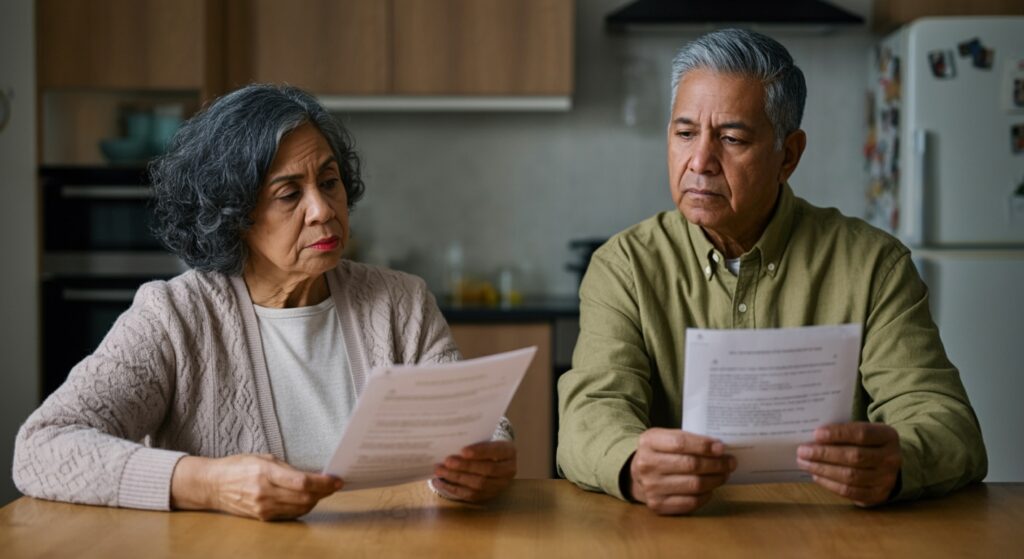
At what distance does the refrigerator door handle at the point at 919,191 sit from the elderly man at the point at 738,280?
1903 millimetres

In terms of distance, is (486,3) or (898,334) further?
(486,3)

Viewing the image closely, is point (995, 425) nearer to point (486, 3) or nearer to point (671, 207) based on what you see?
point (671, 207)

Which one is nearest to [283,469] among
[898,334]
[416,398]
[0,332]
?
[416,398]

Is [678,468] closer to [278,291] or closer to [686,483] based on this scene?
[686,483]

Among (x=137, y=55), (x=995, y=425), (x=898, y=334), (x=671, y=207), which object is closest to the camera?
(x=898, y=334)

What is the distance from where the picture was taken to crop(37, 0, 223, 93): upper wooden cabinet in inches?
156

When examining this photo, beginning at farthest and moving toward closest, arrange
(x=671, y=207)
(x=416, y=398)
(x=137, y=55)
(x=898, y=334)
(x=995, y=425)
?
(x=671, y=207) → (x=137, y=55) → (x=995, y=425) → (x=898, y=334) → (x=416, y=398)

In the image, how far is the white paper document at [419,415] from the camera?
139 cm

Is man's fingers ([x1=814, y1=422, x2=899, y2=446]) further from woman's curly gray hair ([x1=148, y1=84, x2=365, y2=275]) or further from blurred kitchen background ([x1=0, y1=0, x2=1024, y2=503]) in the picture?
blurred kitchen background ([x1=0, y1=0, x2=1024, y2=503])

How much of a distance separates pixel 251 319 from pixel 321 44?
2362mm

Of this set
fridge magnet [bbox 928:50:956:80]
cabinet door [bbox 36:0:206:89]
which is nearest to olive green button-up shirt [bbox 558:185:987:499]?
fridge magnet [bbox 928:50:956:80]

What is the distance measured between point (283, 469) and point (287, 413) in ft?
1.54

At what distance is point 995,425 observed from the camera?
3688 millimetres

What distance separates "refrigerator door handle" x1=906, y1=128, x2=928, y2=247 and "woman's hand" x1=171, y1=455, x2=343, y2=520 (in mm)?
2788
